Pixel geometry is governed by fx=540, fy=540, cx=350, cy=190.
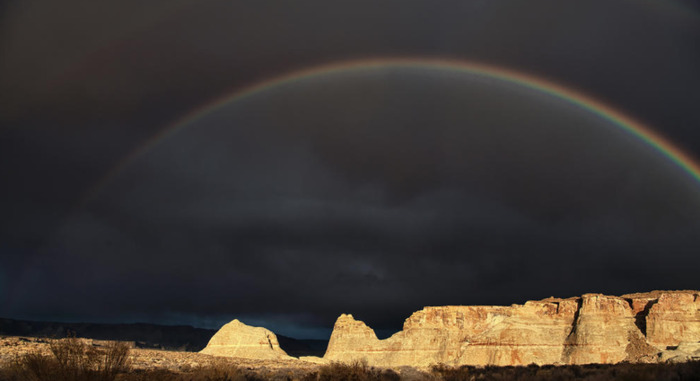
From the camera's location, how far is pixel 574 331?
10956 cm

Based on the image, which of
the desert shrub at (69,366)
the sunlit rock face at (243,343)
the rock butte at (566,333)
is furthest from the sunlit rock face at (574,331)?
the desert shrub at (69,366)

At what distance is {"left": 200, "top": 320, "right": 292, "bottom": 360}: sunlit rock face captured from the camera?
140m

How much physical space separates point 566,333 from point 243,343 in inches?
3228

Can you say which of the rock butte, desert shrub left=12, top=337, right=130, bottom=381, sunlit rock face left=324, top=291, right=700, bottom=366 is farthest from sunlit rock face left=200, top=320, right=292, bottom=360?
desert shrub left=12, top=337, right=130, bottom=381

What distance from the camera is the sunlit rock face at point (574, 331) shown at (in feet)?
325

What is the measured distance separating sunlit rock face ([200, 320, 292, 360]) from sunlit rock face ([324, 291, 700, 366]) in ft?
110

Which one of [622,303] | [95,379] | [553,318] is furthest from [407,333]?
[95,379]

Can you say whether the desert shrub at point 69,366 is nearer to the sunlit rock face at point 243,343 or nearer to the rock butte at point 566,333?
the rock butte at point 566,333

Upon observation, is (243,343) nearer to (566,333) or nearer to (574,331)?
(566,333)

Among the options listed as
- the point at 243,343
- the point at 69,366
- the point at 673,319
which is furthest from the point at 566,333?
the point at 69,366

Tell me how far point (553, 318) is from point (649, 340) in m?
21.8

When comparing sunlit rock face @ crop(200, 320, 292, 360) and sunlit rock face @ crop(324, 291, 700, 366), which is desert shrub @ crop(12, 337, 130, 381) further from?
sunlit rock face @ crop(200, 320, 292, 360)

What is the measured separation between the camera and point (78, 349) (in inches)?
1002

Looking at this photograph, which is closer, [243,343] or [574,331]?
[574,331]
